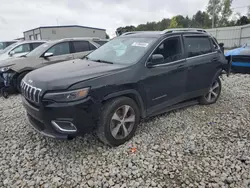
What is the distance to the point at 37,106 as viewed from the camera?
106 inches

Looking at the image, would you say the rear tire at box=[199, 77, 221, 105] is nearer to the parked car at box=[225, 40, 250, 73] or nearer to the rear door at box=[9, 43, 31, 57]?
the parked car at box=[225, 40, 250, 73]

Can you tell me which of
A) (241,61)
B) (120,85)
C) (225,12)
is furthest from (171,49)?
(225,12)

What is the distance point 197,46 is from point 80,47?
4171 mm

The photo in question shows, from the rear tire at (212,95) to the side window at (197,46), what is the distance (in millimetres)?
817

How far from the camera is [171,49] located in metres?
3.72

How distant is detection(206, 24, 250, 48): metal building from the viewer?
20472 mm

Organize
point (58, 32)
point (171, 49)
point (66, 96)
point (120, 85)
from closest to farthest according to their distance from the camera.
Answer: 1. point (66, 96)
2. point (120, 85)
3. point (171, 49)
4. point (58, 32)

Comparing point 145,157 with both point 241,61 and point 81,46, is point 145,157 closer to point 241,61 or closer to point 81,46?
point 81,46

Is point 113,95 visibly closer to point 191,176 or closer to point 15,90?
point 191,176

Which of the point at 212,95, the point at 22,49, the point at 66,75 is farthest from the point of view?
the point at 22,49

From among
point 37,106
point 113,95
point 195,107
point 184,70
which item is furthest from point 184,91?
point 37,106

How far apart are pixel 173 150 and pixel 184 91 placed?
1429 millimetres

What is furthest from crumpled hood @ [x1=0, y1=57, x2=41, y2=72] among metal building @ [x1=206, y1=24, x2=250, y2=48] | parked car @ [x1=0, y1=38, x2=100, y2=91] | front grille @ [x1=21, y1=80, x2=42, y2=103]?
metal building @ [x1=206, y1=24, x2=250, y2=48]

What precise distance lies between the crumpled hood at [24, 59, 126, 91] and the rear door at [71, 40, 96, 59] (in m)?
3.76
